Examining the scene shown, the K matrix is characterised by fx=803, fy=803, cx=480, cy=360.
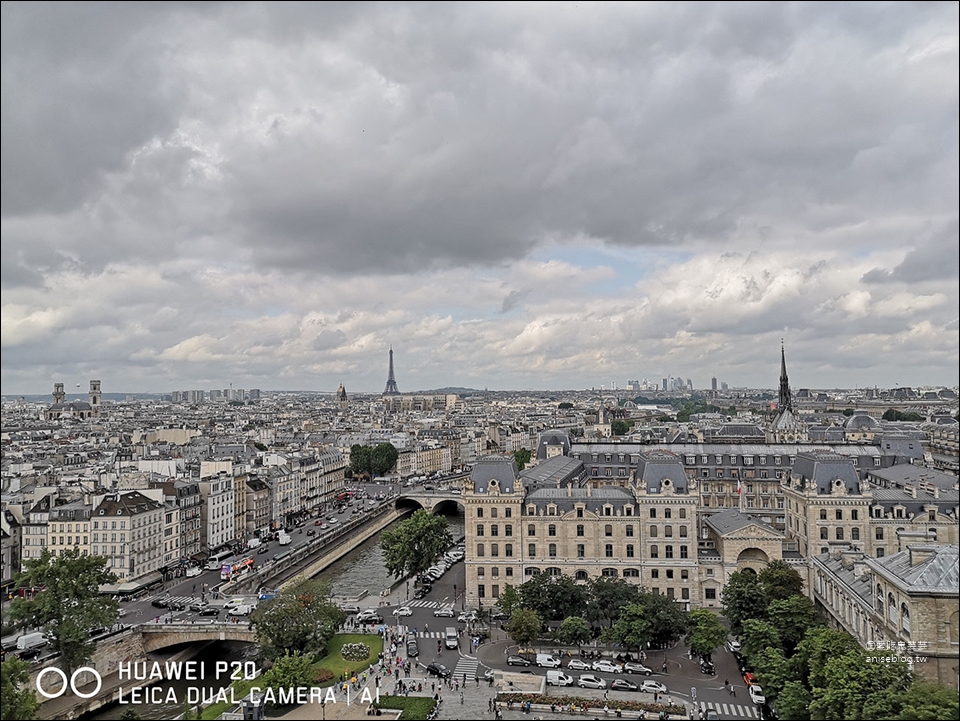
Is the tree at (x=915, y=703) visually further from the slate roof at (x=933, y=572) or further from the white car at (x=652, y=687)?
the white car at (x=652, y=687)

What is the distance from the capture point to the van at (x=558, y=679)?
5328 cm

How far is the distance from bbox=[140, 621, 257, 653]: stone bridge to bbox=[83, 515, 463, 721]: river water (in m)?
2.82

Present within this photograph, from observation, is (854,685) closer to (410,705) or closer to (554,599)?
(410,705)

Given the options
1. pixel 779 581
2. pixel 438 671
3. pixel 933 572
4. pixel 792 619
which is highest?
pixel 933 572

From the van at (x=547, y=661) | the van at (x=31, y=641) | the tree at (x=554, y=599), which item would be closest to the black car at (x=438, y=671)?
the van at (x=547, y=661)

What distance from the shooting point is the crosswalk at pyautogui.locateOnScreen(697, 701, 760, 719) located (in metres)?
Result: 48.8

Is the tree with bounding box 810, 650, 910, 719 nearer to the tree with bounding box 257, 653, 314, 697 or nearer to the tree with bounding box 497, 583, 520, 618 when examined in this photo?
A: the tree with bounding box 497, 583, 520, 618

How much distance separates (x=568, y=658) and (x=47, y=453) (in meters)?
125

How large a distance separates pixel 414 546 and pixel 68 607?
33610mm

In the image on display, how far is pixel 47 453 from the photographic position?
149m

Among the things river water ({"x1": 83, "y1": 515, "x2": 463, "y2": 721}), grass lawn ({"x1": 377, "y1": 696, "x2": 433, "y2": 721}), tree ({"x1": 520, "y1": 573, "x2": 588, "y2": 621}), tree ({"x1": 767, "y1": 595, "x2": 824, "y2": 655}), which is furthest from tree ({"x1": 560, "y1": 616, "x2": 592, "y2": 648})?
river water ({"x1": 83, "y1": 515, "x2": 463, "y2": 721})

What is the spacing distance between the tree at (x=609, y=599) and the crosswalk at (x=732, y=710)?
12.1 m

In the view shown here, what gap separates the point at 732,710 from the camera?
49.6m

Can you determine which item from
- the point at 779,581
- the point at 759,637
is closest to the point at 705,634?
the point at 759,637
